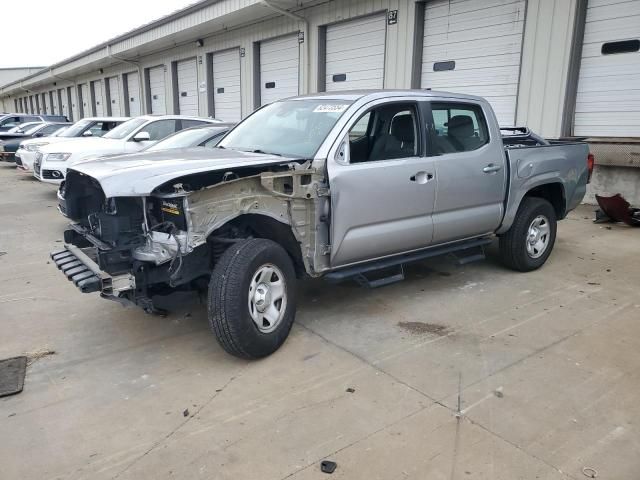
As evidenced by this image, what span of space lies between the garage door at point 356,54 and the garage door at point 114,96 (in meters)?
19.1

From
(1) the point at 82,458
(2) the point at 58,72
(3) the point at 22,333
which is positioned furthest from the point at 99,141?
(2) the point at 58,72

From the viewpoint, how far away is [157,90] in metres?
25.0

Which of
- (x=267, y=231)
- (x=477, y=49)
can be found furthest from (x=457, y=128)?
(x=477, y=49)

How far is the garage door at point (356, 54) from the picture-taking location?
517 inches

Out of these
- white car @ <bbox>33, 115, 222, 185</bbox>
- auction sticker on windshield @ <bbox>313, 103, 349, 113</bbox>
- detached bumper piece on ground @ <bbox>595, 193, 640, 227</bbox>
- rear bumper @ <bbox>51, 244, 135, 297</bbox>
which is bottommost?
detached bumper piece on ground @ <bbox>595, 193, 640, 227</bbox>

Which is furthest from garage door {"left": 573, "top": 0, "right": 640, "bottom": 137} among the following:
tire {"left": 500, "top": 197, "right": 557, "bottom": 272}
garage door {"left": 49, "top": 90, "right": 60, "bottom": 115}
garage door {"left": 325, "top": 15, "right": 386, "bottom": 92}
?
garage door {"left": 49, "top": 90, "right": 60, "bottom": 115}

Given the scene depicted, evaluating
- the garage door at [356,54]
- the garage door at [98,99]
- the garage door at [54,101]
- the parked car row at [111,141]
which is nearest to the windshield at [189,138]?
the parked car row at [111,141]

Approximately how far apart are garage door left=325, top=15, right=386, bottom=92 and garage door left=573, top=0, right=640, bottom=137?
4998 mm

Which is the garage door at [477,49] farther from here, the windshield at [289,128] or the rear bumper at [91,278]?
the rear bumper at [91,278]

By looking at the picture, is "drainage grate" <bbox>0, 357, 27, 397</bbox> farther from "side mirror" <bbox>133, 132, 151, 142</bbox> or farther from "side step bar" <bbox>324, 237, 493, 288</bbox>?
"side mirror" <bbox>133, 132, 151, 142</bbox>

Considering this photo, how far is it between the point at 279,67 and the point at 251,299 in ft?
46.3

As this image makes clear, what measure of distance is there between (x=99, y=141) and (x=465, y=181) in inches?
329

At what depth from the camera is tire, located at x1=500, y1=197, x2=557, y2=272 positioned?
5.73 meters

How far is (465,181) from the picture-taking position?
16.4 ft
